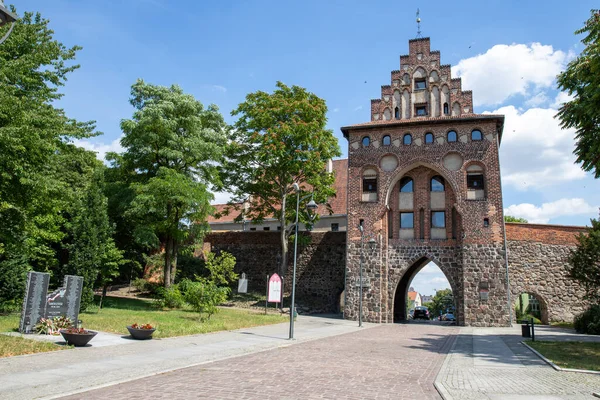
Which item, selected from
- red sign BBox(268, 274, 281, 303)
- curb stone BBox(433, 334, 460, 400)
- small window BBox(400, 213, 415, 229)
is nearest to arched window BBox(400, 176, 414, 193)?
small window BBox(400, 213, 415, 229)

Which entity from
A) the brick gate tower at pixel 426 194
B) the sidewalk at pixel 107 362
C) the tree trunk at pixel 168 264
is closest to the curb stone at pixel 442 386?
the sidewalk at pixel 107 362

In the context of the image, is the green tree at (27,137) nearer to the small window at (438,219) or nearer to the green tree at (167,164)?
the green tree at (167,164)

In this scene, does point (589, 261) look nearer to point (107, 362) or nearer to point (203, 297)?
point (203, 297)

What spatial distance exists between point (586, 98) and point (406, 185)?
16.8m

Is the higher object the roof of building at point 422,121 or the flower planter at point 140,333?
the roof of building at point 422,121

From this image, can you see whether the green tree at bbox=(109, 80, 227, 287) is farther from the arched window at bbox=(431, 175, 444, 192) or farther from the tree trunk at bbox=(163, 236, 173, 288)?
the arched window at bbox=(431, 175, 444, 192)

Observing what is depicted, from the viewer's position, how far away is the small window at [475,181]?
27.7 meters

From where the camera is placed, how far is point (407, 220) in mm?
29812

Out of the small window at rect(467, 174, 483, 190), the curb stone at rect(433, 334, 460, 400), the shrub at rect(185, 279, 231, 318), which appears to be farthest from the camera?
the small window at rect(467, 174, 483, 190)

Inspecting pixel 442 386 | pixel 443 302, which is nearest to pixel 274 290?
pixel 442 386

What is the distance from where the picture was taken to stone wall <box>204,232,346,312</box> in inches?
1350

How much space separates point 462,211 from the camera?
90.3 ft

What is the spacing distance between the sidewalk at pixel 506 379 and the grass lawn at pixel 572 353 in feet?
1.77

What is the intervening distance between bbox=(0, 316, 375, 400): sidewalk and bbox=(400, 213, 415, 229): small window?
1615 centimetres
